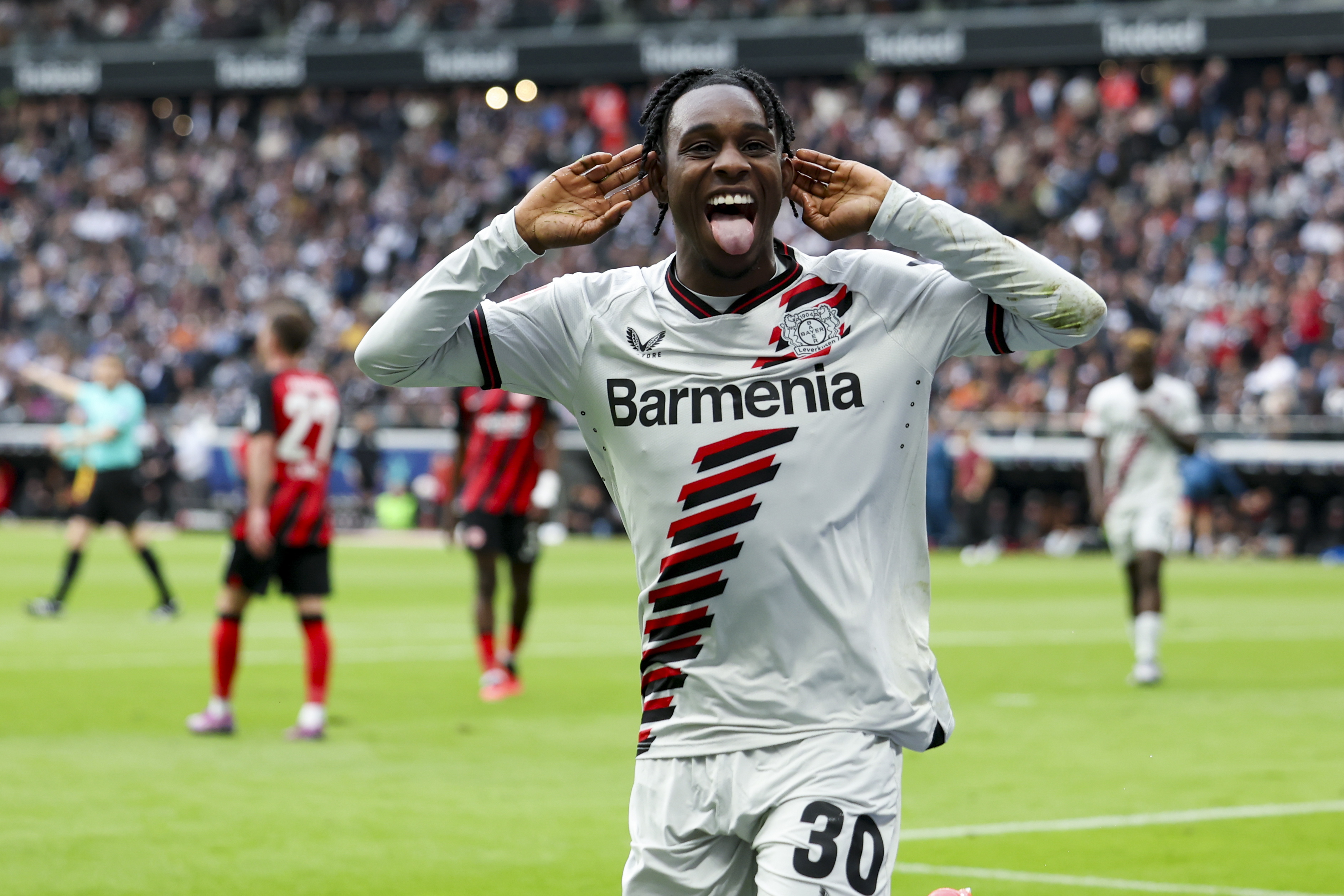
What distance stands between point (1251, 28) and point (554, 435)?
26.0 meters

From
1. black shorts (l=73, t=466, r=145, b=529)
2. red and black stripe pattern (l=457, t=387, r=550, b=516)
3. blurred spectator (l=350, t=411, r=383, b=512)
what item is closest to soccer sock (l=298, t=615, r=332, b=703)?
red and black stripe pattern (l=457, t=387, r=550, b=516)

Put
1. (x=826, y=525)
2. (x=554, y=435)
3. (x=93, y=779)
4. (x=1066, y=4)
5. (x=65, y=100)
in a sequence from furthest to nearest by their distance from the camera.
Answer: (x=65, y=100) → (x=1066, y=4) → (x=554, y=435) → (x=93, y=779) → (x=826, y=525)

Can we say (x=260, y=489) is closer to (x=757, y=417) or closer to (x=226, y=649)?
(x=226, y=649)

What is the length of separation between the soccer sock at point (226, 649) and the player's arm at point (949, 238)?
6.80m

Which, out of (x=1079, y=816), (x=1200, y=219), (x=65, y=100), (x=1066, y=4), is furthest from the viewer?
(x=65, y=100)

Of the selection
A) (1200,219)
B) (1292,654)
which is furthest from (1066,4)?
(1292,654)

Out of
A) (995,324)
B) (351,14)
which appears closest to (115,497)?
(995,324)

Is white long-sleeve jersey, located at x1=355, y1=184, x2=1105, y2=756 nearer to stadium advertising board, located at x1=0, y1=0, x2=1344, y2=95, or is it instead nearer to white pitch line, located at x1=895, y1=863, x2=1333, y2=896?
white pitch line, located at x1=895, y1=863, x2=1333, y2=896

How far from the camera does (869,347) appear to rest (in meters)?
3.69

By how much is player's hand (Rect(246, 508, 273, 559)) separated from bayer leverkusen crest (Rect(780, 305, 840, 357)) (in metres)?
6.54

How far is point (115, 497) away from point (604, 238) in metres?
15.0

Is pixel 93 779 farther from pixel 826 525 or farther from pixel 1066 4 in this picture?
pixel 1066 4

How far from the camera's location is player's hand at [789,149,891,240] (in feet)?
12.0

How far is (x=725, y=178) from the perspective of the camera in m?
3.53
